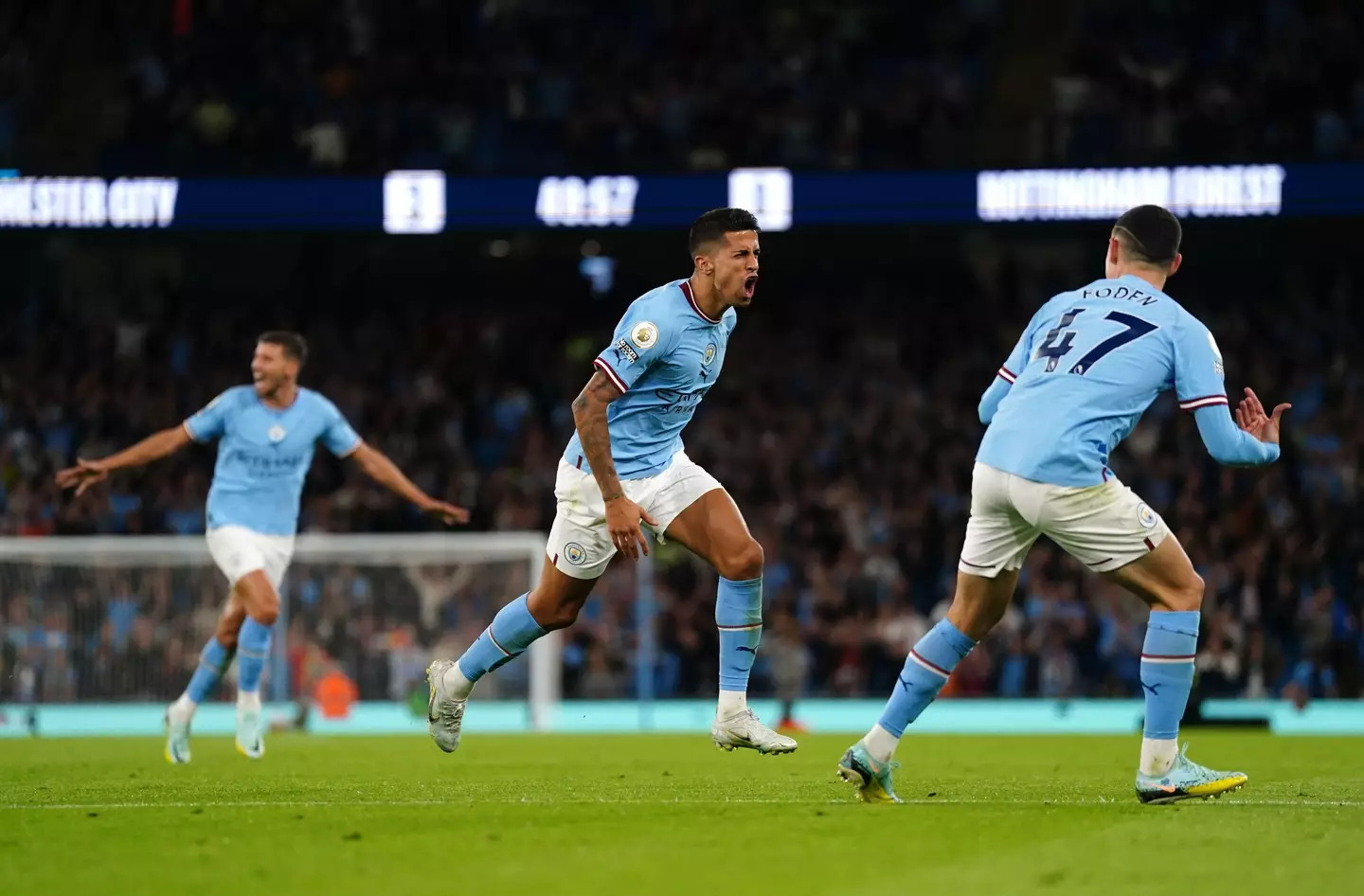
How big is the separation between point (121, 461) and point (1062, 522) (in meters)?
6.21

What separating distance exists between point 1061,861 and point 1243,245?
21105 millimetres

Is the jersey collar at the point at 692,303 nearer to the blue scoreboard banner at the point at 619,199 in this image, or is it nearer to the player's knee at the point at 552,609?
the player's knee at the point at 552,609

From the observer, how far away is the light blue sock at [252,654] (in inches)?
463

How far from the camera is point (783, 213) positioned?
21.7 m

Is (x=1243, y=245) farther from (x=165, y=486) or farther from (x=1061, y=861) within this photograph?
(x=1061, y=861)

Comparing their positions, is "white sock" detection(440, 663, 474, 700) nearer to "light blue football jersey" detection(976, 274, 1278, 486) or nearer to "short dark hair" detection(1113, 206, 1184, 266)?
"light blue football jersey" detection(976, 274, 1278, 486)

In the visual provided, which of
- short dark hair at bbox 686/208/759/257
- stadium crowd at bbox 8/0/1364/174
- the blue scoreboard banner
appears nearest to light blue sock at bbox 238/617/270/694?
short dark hair at bbox 686/208/759/257

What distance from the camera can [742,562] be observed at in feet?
27.6

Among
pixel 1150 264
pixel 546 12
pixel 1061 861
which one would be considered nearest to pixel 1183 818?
pixel 1061 861

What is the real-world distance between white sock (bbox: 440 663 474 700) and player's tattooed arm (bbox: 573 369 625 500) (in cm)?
138

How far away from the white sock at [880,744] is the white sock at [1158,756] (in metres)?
0.97

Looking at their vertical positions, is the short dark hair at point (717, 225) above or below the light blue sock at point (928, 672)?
above

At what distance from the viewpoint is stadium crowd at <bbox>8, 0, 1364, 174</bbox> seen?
73.7 feet

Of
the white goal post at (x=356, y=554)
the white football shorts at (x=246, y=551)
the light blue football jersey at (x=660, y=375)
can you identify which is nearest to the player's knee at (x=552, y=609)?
the light blue football jersey at (x=660, y=375)
